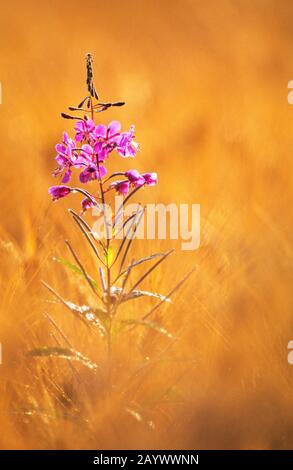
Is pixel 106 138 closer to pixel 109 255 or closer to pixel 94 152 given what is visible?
pixel 94 152

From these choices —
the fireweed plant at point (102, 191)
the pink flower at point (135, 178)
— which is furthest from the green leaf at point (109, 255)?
the pink flower at point (135, 178)

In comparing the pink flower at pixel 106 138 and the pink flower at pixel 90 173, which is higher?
the pink flower at pixel 106 138

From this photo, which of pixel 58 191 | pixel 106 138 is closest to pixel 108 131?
pixel 106 138

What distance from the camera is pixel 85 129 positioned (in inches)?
37.1

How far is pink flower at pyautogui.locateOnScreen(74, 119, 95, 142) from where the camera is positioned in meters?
0.94

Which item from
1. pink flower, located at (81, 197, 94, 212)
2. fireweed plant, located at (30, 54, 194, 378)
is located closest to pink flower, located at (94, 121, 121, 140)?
fireweed plant, located at (30, 54, 194, 378)

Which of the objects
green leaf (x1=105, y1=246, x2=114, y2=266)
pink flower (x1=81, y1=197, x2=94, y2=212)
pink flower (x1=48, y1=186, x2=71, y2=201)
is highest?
pink flower (x1=48, y1=186, x2=71, y2=201)

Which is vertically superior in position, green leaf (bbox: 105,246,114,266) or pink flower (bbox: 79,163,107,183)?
pink flower (bbox: 79,163,107,183)

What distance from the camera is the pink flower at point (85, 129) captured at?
940 mm

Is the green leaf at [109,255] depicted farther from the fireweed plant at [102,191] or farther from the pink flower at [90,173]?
the pink flower at [90,173]

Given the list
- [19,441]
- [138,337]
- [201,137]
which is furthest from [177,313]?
[201,137]

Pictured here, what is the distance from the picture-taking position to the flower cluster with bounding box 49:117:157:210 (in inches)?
37.3

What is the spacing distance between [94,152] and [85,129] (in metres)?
0.04

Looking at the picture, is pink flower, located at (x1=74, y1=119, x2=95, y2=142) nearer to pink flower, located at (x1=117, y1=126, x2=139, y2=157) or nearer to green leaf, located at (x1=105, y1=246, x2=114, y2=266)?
pink flower, located at (x1=117, y1=126, x2=139, y2=157)
